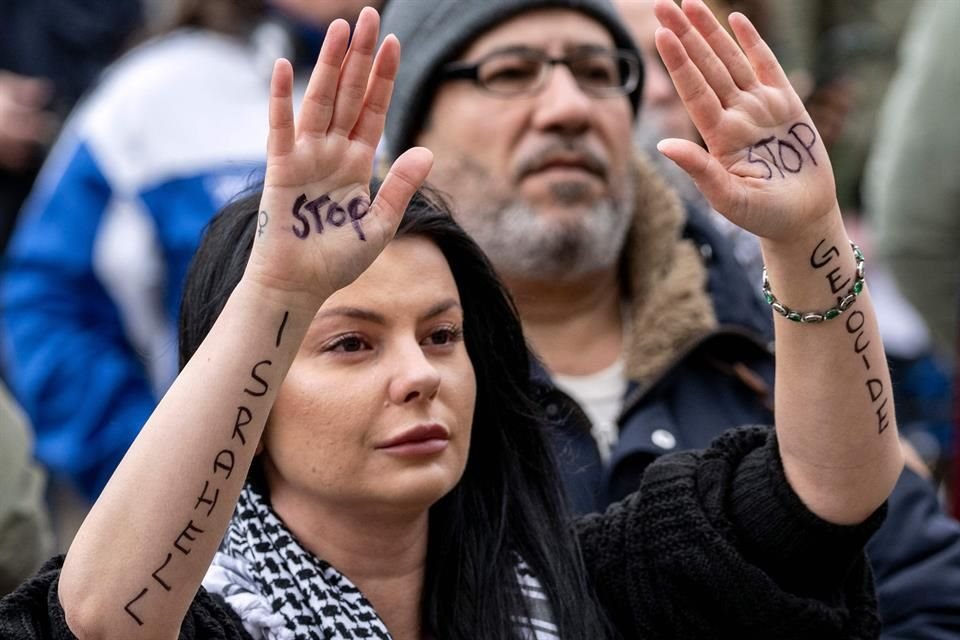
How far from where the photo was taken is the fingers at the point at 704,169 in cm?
228

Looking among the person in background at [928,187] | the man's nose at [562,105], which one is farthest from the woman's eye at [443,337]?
the person in background at [928,187]

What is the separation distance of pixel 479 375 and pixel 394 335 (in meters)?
0.34

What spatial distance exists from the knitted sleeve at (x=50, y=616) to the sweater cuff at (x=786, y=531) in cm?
73

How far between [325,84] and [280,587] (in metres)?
0.67

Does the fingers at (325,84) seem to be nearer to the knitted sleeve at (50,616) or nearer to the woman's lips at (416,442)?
the woman's lips at (416,442)

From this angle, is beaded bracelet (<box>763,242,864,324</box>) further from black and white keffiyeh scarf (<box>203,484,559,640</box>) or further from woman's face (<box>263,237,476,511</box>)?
black and white keffiyeh scarf (<box>203,484,559,640</box>)

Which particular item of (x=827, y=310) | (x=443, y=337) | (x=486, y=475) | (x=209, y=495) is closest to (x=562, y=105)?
(x=486, y=475)

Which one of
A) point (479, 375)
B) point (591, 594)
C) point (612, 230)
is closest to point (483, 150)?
point (612, 230)

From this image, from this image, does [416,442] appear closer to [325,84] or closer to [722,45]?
[325,84]

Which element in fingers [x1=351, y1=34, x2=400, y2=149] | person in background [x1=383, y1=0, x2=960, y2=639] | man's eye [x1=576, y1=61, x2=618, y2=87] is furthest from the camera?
man's eye [x1=576, y1=61, x2=618, y2=87]

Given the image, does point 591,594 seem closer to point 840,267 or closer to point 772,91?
point 840,267

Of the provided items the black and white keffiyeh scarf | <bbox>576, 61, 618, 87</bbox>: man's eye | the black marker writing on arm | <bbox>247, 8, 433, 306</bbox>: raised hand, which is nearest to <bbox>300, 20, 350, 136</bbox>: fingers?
<bbox>247, 8, 433, 306</bbox>: raised hand

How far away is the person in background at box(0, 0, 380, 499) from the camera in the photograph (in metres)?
4.32

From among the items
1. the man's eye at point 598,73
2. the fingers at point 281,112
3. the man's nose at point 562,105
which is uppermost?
the man's eye at point 598,73
